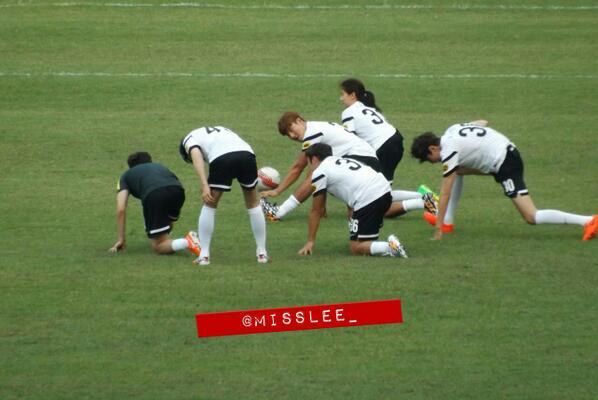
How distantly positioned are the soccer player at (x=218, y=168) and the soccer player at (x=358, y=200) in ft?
2.42

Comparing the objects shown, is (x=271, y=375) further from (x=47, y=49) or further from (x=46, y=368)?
(x=47, y=49)

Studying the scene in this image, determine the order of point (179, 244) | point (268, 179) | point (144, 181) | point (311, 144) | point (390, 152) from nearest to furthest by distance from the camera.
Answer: point (179, 244)
point (144, 181)
point (311, 144)
point (390, 152)
point (268, 179)

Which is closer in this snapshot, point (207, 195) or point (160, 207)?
point (207, 195)

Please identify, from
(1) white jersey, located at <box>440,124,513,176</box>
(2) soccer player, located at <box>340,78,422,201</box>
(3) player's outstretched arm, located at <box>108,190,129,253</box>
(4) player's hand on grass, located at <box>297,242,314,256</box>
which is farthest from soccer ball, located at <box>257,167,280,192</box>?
(3) player's outstretched arm, located at <box>108,190,129,253</box>

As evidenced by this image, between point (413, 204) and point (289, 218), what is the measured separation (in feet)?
5.22

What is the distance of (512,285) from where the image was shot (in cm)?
1281

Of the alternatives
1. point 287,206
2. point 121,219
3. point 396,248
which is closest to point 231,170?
point 121,219

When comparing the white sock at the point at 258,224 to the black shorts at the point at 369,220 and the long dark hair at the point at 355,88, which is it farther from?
the long dark hair at the point at 355,88

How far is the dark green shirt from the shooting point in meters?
14.2

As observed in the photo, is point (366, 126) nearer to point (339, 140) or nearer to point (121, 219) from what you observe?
point (339, 140)

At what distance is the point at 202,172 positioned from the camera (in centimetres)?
1312

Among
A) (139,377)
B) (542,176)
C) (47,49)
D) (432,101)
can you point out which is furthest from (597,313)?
(47,49)
